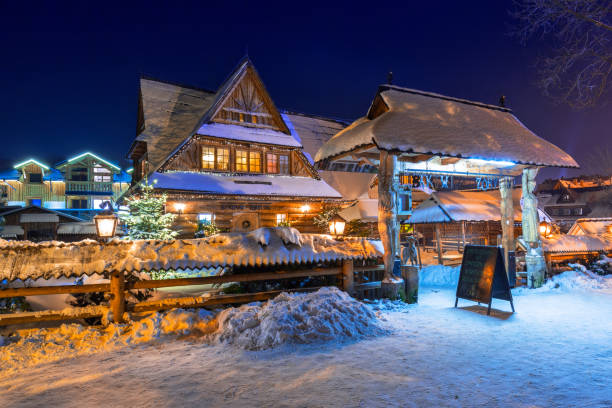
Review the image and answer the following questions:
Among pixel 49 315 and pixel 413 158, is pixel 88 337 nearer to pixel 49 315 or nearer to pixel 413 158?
pixel 49 315

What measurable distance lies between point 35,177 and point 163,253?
1624 inches

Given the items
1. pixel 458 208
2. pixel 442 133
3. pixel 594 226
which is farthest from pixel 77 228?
pixel 594 226

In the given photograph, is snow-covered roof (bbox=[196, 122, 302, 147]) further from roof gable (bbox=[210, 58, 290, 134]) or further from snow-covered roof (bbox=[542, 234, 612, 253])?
snow-covered roof (bbox=[542, 234, 612, 253])

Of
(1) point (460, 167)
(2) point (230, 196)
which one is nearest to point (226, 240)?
(2) point (230, 196)

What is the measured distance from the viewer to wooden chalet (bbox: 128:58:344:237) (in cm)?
1656

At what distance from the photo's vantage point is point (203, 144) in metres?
17.7

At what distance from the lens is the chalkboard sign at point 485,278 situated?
8.02 metres

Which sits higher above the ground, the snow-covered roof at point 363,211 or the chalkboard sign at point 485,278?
the snow-covered roof at point 363,211

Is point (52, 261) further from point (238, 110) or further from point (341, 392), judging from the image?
point (238, 110)

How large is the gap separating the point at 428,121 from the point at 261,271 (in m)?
6.57

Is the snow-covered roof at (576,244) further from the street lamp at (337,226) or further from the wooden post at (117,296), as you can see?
the wooden post at (117,296)

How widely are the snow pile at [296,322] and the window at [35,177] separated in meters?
42.4

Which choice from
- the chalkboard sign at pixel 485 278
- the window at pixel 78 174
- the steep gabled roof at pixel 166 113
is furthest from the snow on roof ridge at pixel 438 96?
the window at pixel 78 174

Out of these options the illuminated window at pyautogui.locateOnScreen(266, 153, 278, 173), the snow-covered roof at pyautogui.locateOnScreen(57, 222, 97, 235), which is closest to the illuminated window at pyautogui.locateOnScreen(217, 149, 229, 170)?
the illuminated window at pyautogui.locateOnScreen(266, 153, 278, 173)
